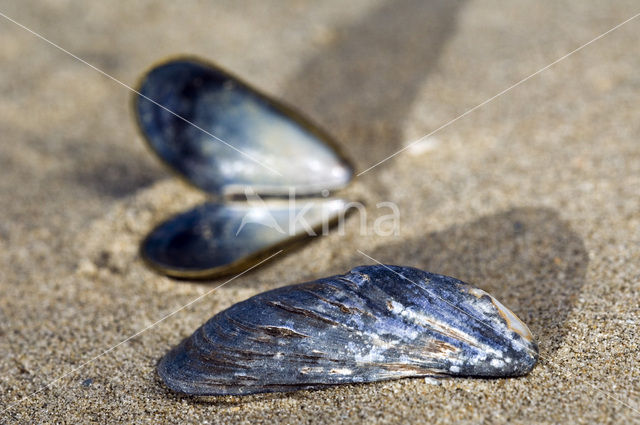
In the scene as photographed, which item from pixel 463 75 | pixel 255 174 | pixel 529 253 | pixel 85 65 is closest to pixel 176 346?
pixel 255 174

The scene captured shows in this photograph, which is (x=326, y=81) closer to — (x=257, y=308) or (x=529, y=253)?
(x=529, y=253)

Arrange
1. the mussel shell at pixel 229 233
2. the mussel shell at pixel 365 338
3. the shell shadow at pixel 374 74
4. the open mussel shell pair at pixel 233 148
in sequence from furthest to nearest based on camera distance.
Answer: the shell shadow at pixel 374 74, the open mussel shell pair at pixel 233 148, the mussel shell at pixel 229 233, the mussel shell at pixel 365 338

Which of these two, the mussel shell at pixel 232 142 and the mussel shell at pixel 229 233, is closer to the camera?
the mussel shell at pixel 229 233

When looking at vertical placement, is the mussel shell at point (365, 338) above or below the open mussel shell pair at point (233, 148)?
below

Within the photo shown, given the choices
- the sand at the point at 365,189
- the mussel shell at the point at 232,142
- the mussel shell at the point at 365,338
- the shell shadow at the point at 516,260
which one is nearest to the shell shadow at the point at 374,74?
the sand at the point at 365,189

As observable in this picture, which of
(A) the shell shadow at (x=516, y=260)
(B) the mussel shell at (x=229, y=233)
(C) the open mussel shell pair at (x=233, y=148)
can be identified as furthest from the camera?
(C) the open mussel shell pair at (x=233, y=148)

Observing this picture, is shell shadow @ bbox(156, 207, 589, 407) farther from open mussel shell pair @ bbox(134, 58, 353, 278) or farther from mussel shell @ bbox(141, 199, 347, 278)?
open mussel shell pair @ bbox(134, 58, 353, 278)

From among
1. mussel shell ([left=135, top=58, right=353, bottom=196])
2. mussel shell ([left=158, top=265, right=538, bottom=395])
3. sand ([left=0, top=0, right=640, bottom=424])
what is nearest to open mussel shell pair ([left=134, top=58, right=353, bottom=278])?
mussel shell ([left=135, top=58, right=353, bottom=196])

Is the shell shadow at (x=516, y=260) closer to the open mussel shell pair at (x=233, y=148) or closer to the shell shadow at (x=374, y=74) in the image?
the open mussel shell pair at (x=233, y=148)
